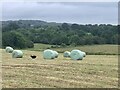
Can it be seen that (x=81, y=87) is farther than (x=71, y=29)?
No

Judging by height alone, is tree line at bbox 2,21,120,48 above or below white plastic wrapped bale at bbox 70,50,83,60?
below

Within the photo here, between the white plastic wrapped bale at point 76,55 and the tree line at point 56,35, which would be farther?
the tree line at point 56,35

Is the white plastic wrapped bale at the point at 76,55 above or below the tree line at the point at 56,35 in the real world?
above

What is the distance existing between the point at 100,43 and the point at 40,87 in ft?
129

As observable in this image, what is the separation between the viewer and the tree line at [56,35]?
47716 millimetres

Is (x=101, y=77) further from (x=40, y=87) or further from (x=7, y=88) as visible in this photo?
(x=7, y=88)

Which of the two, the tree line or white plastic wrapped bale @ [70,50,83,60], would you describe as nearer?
white plastic wrapped bale @ [70,50,83,60]

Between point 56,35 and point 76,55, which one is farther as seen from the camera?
point 56,35

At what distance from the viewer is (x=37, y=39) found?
51000 mm

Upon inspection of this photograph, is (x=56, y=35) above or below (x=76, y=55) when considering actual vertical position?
below

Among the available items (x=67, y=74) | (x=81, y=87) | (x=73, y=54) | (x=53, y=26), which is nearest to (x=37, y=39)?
(x=53, y=26)

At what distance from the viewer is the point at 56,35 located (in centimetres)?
5134

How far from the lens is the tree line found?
4772 centimetres

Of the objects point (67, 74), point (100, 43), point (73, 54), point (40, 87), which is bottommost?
point (100, 43)
